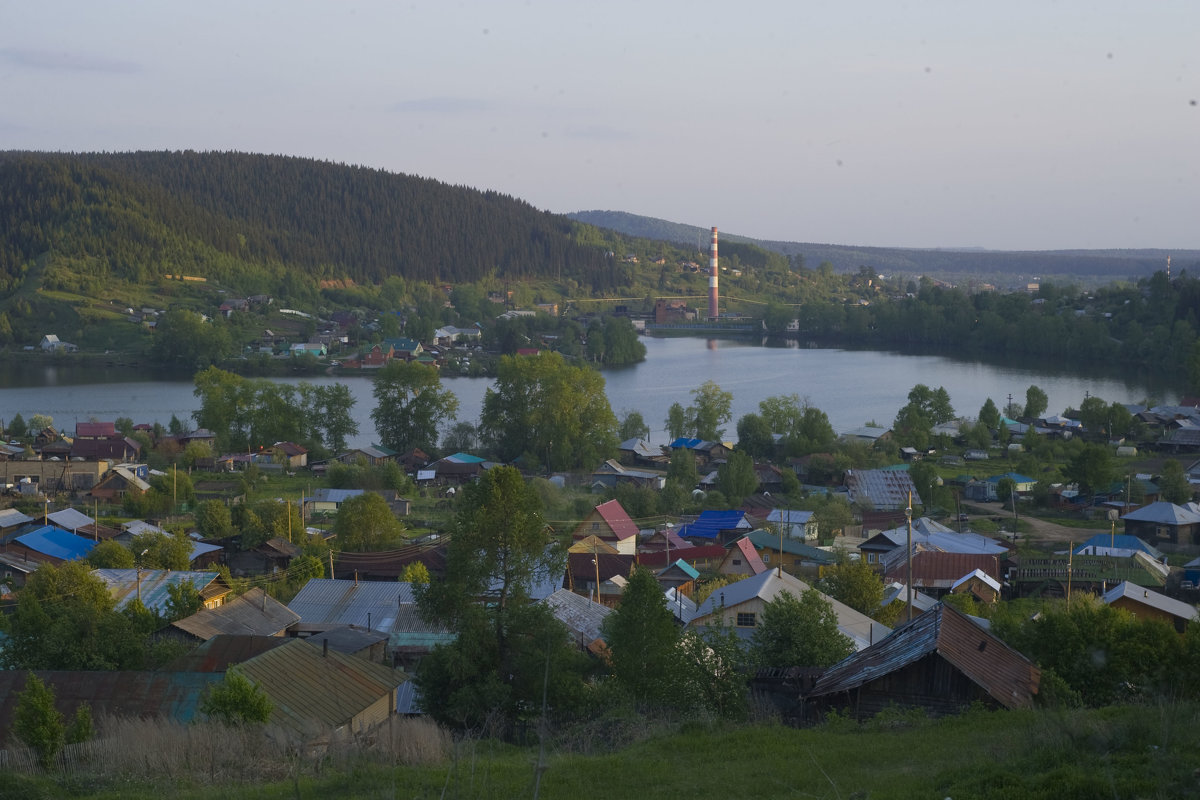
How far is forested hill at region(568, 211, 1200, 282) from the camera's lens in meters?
65.6

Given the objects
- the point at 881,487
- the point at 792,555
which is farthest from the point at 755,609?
the point at 881,487

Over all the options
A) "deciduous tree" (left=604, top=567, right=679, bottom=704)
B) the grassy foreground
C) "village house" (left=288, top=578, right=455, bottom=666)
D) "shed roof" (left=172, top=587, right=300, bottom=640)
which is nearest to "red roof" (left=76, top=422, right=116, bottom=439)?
"village house" (left=288, top=578, right=455, bottom=666)

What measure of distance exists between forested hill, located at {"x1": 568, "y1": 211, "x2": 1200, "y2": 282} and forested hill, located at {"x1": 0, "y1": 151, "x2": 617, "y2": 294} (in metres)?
22.5

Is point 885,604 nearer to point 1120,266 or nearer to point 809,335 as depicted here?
point 809,335

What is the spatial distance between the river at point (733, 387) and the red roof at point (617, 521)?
5910 mm

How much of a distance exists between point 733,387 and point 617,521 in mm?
11687

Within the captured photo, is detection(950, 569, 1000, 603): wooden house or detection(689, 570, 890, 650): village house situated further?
detection(950, 569, 1000, 603): wooden house

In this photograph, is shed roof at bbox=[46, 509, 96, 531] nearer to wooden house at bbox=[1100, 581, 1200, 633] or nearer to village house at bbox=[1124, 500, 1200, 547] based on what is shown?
wooden house at bbox=[1100, 581, 1200, 633]

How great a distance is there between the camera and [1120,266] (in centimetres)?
6525

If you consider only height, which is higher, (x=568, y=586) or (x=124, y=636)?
(x=124, y=636)

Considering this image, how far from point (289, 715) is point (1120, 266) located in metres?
69.0

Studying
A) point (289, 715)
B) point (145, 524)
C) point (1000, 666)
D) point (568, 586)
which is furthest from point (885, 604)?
point (145, 524)

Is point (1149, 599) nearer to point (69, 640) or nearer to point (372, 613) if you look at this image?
point (372, 613)

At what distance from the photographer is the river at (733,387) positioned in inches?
663
